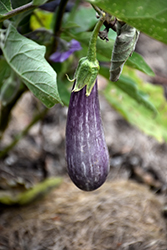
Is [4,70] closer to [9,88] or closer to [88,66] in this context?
[9,88]

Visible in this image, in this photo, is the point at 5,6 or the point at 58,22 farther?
the point at 58,22

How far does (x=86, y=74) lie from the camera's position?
0.54 m

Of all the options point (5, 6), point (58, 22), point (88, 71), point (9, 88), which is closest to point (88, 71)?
point (88, 71)

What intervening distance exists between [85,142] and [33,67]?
171 mm

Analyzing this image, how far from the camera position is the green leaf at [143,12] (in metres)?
0.38

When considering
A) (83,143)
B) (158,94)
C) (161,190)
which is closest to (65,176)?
(161,190)

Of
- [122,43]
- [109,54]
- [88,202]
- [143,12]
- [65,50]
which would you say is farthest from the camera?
[88,202]

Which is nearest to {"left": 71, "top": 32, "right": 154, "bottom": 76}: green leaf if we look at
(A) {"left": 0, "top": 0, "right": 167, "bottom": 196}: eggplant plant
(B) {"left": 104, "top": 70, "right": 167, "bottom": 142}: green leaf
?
(A) {"left": 0, "top": 0, "right": 167, "bottom": 196}: eggplant plant

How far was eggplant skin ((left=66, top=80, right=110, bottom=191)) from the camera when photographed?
22.1 inches

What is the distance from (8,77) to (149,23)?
58 centimetres

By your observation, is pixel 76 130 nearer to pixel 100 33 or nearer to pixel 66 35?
pixel 100 33

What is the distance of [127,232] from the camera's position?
1045mm

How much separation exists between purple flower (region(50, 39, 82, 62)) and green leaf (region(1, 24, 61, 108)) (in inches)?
7.7

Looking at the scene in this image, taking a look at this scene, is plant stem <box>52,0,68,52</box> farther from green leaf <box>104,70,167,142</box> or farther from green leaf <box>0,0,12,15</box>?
green leaf <box>104,70,167,142</box>
